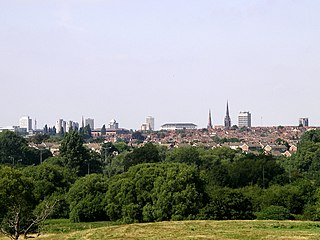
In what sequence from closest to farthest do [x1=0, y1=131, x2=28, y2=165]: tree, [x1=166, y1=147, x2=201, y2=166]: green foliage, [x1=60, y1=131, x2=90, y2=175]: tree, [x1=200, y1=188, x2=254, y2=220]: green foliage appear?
[x1=200, y1=188, x2=254, y2=220]: green foliage < [x1=60, y1=131, x2=90, y2=175]: tree < [x1=166, y1=147, x2=201, y2=166]: green foliage < [x1=0, y1=131, x2=28, y2=165]: tree

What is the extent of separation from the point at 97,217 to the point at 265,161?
95.2 feet

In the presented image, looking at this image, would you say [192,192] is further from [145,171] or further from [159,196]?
[145,171]

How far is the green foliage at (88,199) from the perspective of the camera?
165 ft

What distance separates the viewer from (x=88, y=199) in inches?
A: 2019

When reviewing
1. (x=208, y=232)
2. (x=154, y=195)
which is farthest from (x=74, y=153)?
(x=208, y=232)

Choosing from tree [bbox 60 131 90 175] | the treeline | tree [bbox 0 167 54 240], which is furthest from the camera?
tree [bbox 60 131 90 175]

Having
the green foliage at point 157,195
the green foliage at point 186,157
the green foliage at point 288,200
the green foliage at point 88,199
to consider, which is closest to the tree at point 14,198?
the green foliage at point 157,195

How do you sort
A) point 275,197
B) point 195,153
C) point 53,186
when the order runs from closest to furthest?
point 275,197, point 53,186, point 195,153

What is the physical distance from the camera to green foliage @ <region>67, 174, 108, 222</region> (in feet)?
165

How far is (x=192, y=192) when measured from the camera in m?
46.5

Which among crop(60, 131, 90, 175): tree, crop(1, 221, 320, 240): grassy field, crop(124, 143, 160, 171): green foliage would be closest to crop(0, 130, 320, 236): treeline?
crop(1, 221, 320, 240): grassy field

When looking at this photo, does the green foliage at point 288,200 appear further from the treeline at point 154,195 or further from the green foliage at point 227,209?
the green foliage at point 227,209

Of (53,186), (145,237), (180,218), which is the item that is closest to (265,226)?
(145,237)

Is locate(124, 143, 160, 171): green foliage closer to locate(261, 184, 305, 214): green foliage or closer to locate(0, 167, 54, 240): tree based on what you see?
locate(261, 184, 305, 214): green foliage
